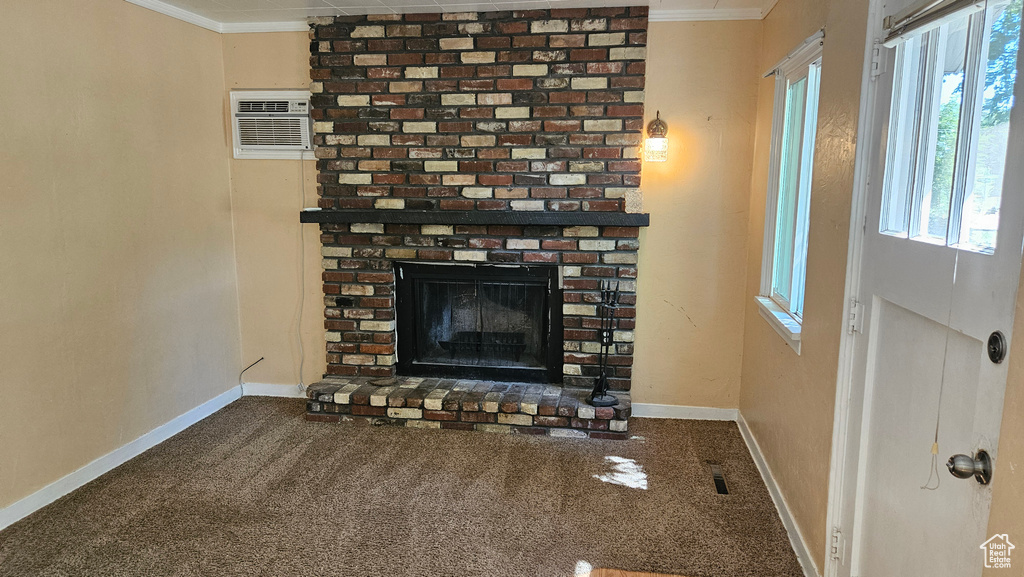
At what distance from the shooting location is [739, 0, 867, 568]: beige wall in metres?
1.88

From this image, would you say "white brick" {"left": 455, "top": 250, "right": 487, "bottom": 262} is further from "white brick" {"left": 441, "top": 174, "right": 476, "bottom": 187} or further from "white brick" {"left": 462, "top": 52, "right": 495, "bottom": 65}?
"white brick" {"left": 462, "top": 52, "right": 495, "bottom": 65}

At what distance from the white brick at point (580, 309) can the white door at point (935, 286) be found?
1770 millimetres

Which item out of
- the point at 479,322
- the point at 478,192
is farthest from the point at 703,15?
the point at 479,322

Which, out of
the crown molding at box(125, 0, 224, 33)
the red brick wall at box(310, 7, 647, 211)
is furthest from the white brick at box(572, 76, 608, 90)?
the crown molding at box(125, 0, 224, 33)

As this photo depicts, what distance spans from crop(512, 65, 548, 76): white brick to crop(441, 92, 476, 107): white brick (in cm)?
27

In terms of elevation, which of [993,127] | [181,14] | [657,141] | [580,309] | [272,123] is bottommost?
[580,309]

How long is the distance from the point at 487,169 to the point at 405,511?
186cm

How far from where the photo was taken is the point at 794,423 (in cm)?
237

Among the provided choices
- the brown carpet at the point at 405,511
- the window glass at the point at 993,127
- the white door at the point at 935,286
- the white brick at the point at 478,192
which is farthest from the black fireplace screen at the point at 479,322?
the window glass at the point at 993,127

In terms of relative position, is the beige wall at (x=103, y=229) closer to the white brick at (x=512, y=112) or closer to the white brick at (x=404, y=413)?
the white brick at (x=404, y=413)

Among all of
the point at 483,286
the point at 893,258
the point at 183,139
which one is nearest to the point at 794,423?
the point at 893,258

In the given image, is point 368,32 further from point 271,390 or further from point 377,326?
point 271,390

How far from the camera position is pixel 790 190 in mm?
2791

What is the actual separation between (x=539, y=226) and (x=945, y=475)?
239 centimetres
